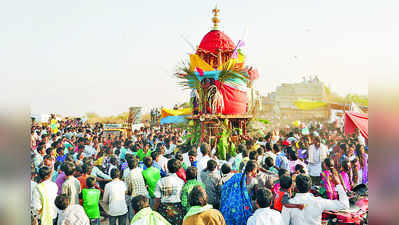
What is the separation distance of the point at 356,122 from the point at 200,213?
5.52m

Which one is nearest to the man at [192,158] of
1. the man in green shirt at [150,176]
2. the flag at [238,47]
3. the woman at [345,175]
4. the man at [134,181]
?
the man in green shirt at [150,176]

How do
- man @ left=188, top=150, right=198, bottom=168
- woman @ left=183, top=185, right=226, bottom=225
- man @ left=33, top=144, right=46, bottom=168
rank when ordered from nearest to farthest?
1. woman @ left=183, top=185, right=226, bottom=225
2. man @ left=188, top=150, right=198, bottom=168
3. man @ left=33, top=144, right=46, bottom=168

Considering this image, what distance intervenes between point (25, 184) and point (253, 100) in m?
8.61

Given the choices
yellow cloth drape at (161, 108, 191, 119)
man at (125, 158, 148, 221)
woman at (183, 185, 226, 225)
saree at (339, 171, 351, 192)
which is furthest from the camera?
yellow cloth drape at (161, 108, 191, 119)

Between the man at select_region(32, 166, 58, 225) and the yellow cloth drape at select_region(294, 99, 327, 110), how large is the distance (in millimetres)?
9835

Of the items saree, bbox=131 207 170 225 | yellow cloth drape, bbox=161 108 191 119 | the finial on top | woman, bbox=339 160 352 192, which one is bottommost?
saree, bbox=131 207 170 225

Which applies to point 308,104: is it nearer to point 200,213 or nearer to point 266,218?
point 266,218

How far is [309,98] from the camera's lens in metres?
12.7

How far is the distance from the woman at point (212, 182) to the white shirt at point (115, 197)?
122 centimetres

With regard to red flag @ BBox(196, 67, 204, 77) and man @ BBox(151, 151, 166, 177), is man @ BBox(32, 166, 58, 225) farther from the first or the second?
red flag @ BBox(196, 67, 204, 77)

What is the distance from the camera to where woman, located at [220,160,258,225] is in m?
3.91

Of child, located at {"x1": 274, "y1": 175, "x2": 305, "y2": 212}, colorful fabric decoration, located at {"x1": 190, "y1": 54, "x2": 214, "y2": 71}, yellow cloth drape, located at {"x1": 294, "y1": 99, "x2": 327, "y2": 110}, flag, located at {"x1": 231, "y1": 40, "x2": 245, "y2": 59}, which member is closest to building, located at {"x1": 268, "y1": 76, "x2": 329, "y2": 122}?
yellow cloth drape, located at {"x1": 294, "y1": 99, "x2": 327, "y2": 110}

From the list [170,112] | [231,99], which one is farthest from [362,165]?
[170,112]

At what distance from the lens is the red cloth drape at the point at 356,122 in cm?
718
